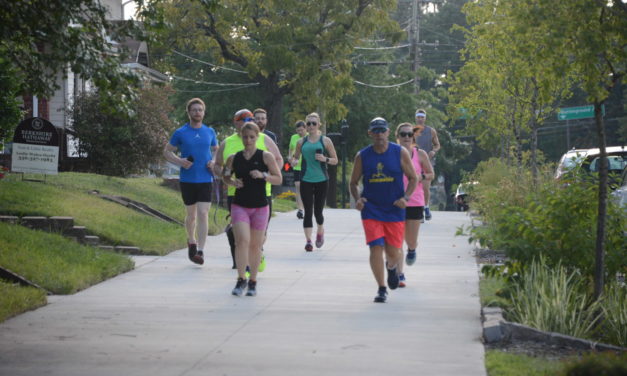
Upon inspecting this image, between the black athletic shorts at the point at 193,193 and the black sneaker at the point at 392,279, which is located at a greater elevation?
the black athletic shorts at the point at 193,193

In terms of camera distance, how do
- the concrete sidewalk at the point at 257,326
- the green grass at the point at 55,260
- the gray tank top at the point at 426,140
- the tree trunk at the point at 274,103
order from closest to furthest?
the concrete sidewalk at the point at 257,326 → the green grass at the point at 55,260 → the gray tank top at the point at 426,140 → the tree trunk at the point at 274,103

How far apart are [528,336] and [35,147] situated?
11.3 m

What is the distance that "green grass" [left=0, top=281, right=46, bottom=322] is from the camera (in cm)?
966

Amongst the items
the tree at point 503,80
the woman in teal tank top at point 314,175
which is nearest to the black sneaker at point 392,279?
the tree at point 503,80

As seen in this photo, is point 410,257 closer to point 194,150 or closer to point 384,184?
point 384,184

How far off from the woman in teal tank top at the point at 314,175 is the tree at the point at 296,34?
19859mm

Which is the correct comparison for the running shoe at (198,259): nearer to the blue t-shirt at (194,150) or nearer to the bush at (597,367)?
the blue t-shirt at (194,150)

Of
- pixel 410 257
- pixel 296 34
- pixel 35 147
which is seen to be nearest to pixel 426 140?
pixel 35 147

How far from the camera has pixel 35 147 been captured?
17.8 meters

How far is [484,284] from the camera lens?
11.8 meters

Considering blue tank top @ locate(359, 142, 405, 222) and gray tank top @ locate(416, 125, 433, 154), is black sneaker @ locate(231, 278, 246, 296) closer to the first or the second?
blue tank top @ locate(359, 142, 405, 222)

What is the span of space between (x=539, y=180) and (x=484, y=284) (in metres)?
5.51

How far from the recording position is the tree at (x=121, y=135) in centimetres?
2747

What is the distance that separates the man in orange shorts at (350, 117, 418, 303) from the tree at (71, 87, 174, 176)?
1707 cm
